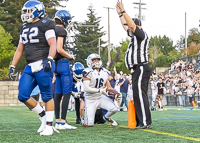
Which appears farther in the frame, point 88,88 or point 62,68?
point 88,88

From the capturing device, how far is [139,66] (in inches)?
261

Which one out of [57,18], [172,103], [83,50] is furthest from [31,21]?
[83,50]

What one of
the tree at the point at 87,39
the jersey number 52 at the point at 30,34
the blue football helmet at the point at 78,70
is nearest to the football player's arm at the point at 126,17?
the jersey number 52 at the point at 30,34

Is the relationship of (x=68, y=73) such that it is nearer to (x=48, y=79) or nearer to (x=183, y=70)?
(x=48, y=79)

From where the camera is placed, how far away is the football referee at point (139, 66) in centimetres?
652

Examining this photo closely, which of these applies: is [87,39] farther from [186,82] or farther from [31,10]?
[31,10]

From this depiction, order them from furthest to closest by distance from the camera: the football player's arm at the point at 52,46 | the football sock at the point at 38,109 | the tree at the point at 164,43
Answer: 1. the tree at the point at 164,43
2. the football sock at the point at 38,109
3. the football player's arm at the point at 52,46

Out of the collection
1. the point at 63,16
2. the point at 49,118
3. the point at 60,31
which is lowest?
the point at 49,118

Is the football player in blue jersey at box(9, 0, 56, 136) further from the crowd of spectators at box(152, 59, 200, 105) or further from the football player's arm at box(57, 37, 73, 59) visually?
the crowd of spectators at box(152, 59, 200, 105)

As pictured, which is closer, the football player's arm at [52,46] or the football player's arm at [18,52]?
the football player's arm at [52,46]

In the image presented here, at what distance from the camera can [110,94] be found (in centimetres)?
723

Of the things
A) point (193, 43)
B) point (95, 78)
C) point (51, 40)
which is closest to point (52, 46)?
point (51, 40)

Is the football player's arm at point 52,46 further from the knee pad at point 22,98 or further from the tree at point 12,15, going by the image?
the tree at point 12,15

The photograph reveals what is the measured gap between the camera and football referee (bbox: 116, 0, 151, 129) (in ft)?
21.4
